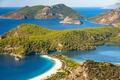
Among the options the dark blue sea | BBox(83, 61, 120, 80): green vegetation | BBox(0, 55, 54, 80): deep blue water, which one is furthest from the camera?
the dark blue sea

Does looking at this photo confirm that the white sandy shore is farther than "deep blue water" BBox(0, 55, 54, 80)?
No

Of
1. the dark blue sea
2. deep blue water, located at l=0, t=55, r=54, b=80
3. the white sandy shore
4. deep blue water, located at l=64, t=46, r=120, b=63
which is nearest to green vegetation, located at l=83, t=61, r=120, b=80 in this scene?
the white sandy shore

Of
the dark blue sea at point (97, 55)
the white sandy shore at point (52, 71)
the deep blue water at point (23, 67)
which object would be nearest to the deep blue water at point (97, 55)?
the dark blue sea at point (97, 55)

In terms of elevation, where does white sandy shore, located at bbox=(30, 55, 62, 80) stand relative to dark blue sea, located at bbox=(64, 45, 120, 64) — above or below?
above

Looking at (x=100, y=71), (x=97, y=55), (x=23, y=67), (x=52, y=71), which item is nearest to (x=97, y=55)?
(x=97, y=55)

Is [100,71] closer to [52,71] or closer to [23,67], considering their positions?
[52,71]

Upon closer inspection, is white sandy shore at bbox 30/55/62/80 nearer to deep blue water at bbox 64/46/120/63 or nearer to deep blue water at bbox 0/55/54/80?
deep blue water at bbox 0/55/54/80

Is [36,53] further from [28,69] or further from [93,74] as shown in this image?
[93,74]

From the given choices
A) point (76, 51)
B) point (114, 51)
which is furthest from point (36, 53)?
point (114, 51)

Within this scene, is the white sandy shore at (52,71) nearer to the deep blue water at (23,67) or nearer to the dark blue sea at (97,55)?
the deep blue water at (23,67)
